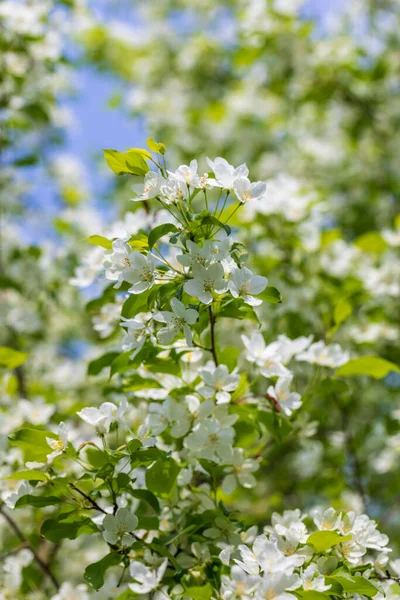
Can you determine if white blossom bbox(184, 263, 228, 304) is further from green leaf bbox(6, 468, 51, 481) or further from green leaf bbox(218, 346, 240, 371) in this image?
green leaf bbox(6, 468, 51, 481)

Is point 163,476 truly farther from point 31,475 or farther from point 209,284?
point 209,284

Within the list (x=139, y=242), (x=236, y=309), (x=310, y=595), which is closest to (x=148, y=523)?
(x=310, y=595)

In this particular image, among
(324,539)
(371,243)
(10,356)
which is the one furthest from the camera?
(371,243)

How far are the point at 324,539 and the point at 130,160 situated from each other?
2.85ft

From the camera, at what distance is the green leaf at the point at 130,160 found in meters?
1.37

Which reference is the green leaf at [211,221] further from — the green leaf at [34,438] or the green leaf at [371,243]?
the green leaf at [371,243]

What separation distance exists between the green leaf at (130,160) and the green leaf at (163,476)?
63 cm

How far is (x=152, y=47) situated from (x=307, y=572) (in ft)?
20.7

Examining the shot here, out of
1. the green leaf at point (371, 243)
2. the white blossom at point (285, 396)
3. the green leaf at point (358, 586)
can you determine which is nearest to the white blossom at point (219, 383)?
the white blossom at point (285, 396)

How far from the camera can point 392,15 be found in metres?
5.14

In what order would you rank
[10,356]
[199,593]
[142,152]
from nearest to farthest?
1. [199,593]
2. [142,152]
3. [10,356]

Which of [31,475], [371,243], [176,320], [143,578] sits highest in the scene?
[371,243]

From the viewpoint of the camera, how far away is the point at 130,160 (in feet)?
4.49

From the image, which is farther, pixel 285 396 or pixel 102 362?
pixel 102 362
